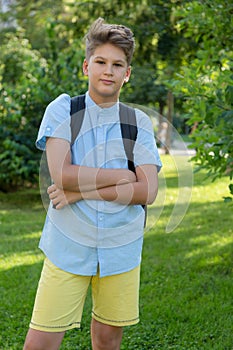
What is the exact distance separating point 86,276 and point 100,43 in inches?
36.7

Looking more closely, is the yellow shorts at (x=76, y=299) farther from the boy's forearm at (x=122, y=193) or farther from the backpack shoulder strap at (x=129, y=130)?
the backpack shoulder strap at (x=129, y=130)

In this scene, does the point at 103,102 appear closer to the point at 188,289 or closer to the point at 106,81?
the point at 106,81

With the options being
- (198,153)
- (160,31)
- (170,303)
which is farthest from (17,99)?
(170,303)

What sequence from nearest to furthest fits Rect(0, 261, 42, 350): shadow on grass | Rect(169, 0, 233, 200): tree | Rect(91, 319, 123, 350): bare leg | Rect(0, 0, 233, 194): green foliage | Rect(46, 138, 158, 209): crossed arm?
1. Rect(46, 138, 158, 209): crossed arm
2. Rect(91, 319, 123, 350): bare leg
3. Rect(0, 261, 42, 350): shadow on grass
4. Rect(169, 0, 233, 200): tree
5. Rect(0, 0, 233, 194): green foliage

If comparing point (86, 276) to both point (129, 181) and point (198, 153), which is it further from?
point (198, 153)

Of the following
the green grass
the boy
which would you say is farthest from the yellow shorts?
the green grass

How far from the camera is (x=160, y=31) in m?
11.0

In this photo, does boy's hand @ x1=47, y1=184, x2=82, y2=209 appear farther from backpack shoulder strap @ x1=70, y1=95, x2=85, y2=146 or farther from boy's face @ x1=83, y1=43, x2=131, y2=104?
boy's face @ x1=83, y1=43, x2=131, y2=104

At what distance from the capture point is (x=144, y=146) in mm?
2439

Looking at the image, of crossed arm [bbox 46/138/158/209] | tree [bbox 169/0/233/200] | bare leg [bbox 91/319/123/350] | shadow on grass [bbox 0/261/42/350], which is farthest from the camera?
tree [bbox 169/0/233/200]

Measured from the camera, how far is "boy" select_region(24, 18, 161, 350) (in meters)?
2.35

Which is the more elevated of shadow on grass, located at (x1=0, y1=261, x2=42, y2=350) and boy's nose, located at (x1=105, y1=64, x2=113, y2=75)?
boy's nose, located at (x1=105, y1=64, x2=113, y2=75)

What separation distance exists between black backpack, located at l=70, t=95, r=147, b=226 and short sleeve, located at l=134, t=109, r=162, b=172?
0.02 meters

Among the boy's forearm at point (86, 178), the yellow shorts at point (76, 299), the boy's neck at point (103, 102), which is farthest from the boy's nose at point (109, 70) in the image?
the yellow shorts at point (76, 299)
